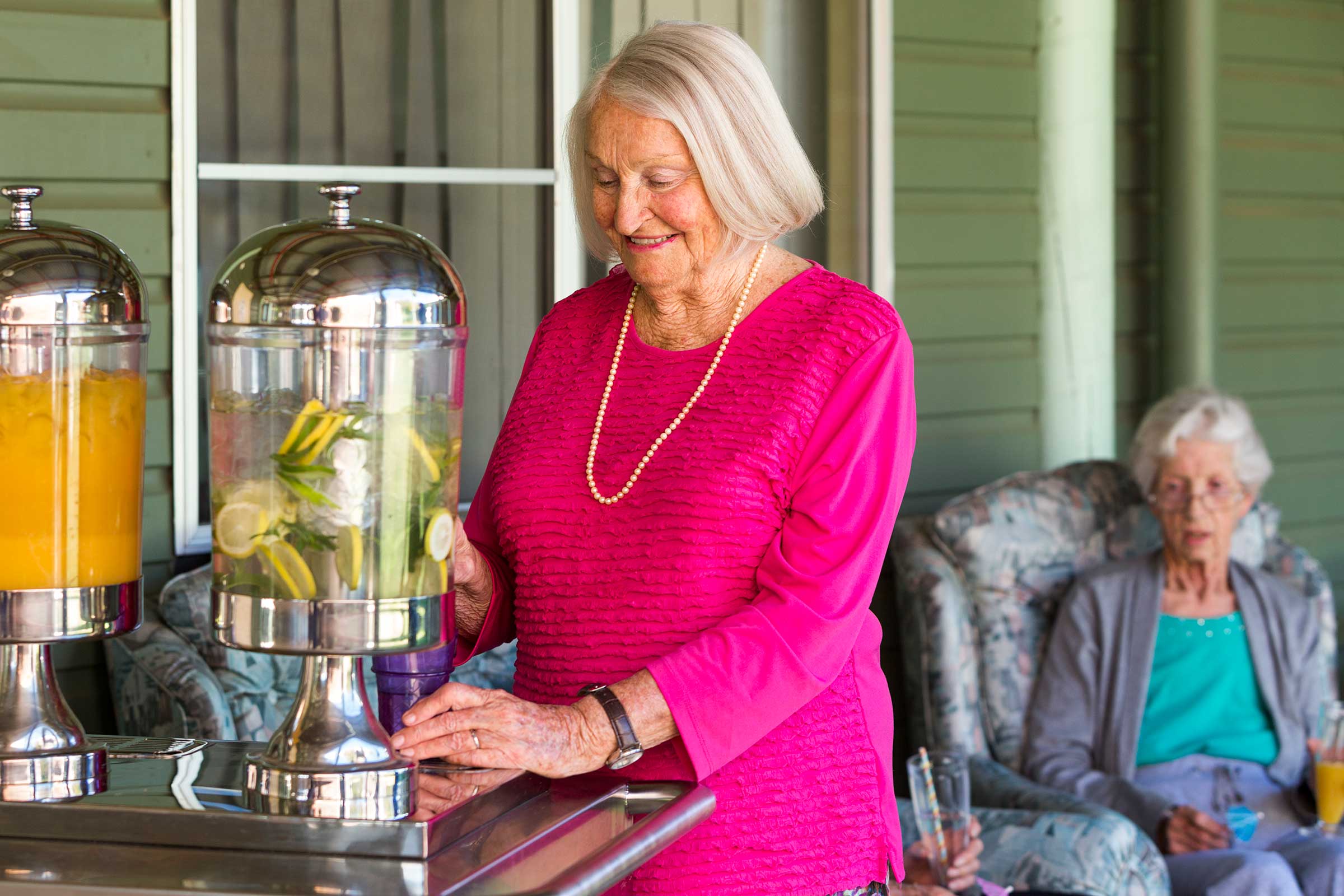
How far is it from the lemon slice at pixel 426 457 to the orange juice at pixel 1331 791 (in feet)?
8.17

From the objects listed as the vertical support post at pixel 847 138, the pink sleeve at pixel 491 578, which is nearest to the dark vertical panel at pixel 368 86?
the vertical support post at pixel 847 138

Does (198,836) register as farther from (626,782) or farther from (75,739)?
(626,782)

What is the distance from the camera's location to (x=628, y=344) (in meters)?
1.86

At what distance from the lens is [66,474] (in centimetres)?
137

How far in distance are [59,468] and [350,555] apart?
0.31m

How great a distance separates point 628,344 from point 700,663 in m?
0.47

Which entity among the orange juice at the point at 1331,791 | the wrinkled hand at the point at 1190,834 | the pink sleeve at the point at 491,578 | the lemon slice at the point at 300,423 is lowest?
the wrinkled hand at the point at 1190,834

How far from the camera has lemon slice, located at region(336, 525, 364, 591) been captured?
124 cm

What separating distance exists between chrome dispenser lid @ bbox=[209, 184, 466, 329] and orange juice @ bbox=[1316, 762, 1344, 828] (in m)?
2.51

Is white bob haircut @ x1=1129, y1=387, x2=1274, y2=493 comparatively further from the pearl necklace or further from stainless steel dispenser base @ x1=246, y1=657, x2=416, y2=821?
stainless steel dispenser base @ x1=246, y1=657, x2=416, y2=821

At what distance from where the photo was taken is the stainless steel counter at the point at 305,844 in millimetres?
1192

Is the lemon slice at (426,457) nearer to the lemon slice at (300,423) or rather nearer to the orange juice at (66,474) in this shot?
the lemon slice at (300,423)

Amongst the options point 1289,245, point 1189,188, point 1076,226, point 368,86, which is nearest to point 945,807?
point 368,86

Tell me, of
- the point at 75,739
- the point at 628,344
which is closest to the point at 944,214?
the point at 628,344
